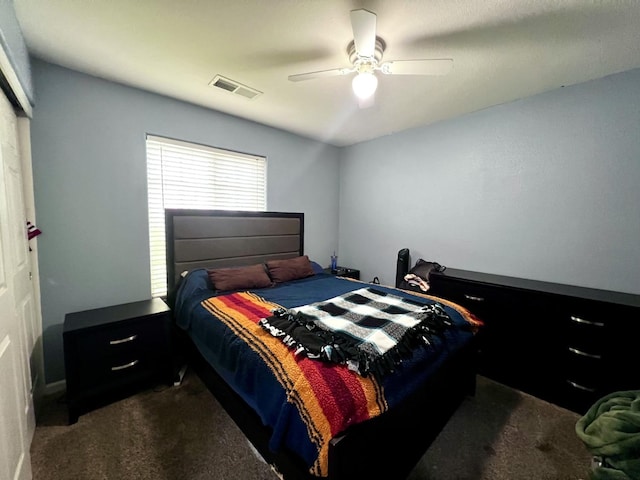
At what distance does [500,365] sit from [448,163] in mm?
2111

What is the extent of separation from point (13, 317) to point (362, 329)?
6.09 ft

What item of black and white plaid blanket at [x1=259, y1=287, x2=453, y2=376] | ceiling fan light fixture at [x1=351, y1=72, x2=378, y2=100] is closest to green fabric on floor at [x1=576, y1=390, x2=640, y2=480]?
black and white plaid blanket at [x1=259, y1=287, x2=453, y2=376]

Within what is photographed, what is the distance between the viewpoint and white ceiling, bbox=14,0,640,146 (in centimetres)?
140

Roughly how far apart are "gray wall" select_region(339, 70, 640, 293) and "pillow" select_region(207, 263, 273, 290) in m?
1.79

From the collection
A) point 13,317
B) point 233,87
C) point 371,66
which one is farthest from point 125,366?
point 371,66

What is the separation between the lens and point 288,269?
2934mm

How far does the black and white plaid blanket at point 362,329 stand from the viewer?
125 cm

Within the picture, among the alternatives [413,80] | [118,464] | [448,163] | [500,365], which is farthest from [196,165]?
[500,365]

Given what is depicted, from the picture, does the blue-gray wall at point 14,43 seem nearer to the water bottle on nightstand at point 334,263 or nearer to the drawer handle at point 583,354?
the water bottle on nightstand at point 334,263

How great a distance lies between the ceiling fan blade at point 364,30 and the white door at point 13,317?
186cm

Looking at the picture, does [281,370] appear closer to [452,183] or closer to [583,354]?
[583,354]

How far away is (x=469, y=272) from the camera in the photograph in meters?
2.74

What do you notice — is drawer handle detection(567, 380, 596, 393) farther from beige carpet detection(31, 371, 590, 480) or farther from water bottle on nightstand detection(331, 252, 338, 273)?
water bottle on nightstand detection(331, 252, 338, 273)

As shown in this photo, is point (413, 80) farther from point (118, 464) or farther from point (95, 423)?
point (95, 423)
